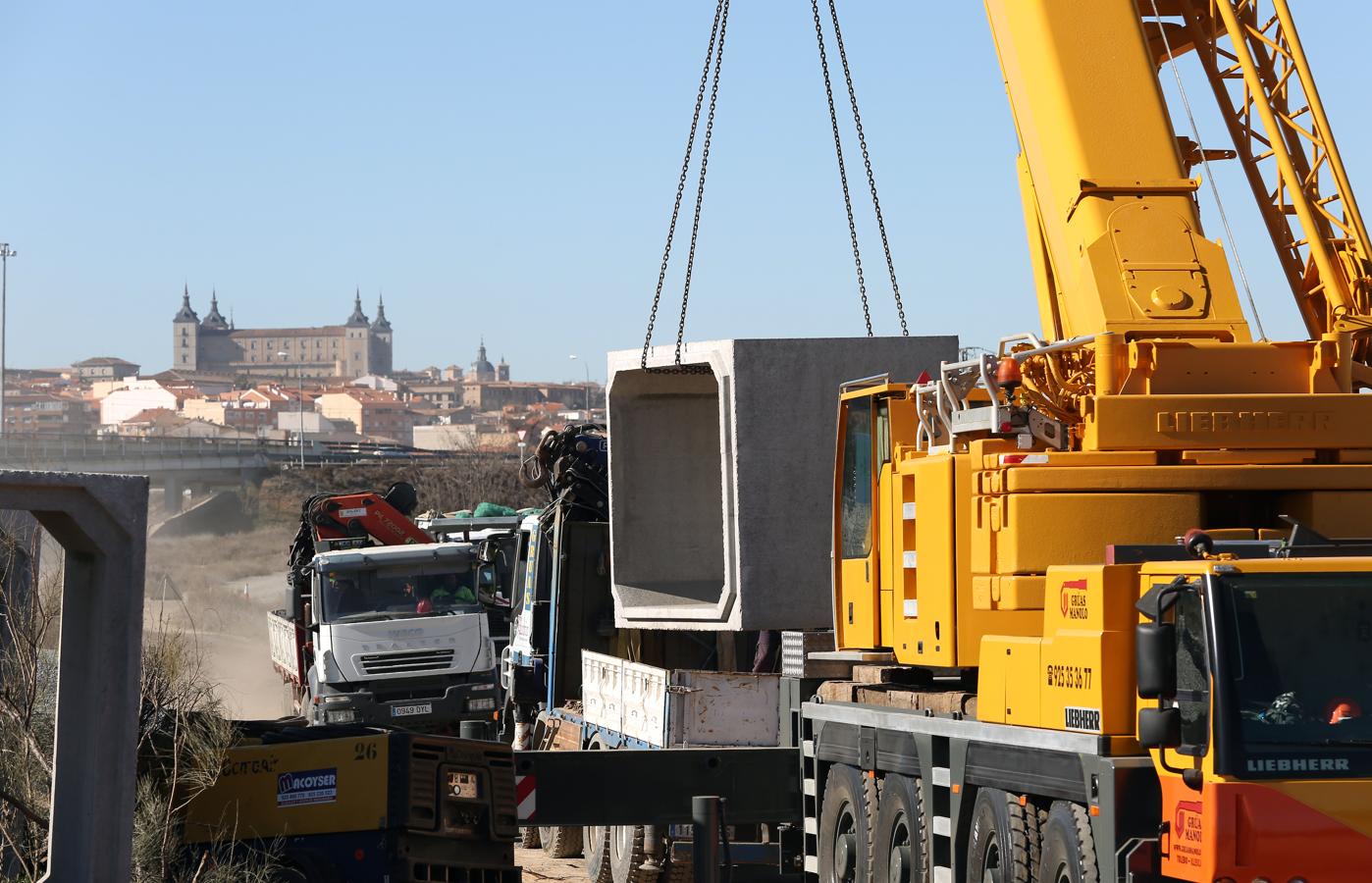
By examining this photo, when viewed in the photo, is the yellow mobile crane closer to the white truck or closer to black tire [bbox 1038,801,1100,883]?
black tire [bbox 1038,801,1100,883]

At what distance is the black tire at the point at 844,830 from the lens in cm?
1268

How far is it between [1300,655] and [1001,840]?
2426 millimetres

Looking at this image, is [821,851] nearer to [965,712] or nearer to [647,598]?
[965,712]

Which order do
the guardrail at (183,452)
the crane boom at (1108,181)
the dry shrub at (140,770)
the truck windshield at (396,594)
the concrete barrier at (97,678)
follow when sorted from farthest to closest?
the guardrail at (183,452) → the truck windshield at (396,594) → the dry shrub at (140,770) → the crane boom at (1108,181) → the concrete barrier at (97,678)

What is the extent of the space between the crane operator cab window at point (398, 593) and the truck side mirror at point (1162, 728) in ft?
58.7

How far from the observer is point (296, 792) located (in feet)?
41.5

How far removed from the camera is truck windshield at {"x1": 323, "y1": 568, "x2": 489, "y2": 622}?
25.6 meters

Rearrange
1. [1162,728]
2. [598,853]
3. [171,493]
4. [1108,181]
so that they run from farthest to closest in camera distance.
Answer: [171,493] → [598,853] → [1108,181] → [1162,728]

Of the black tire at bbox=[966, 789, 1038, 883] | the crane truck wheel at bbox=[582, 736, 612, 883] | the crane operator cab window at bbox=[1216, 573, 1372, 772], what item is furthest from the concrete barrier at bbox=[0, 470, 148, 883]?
the crane truck wheel at bbox=[582, 736, 612, 883]

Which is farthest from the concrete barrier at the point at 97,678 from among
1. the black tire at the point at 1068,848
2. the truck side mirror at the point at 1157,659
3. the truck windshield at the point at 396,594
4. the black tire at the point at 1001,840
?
the truck windshield at the point at 396,594

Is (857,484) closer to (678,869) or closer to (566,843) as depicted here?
(678,869)

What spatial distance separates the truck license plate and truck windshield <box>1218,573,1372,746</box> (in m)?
18.0

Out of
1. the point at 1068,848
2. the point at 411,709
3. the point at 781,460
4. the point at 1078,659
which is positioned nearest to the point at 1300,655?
the point at 1078,659

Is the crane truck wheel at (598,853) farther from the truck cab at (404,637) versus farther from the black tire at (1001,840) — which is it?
the truck cab at (404,637)
